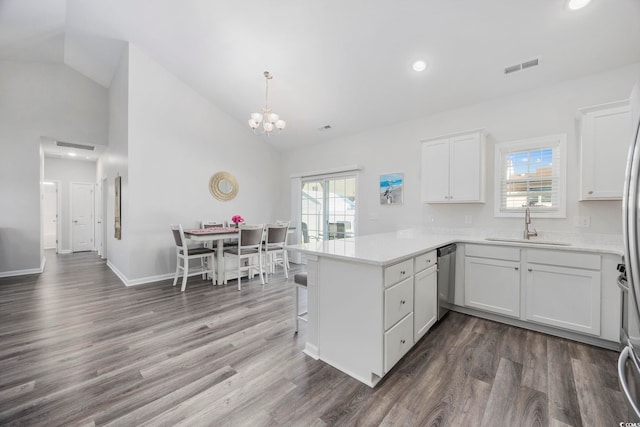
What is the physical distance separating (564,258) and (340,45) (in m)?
3.24

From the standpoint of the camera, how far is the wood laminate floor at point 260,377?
1.55m

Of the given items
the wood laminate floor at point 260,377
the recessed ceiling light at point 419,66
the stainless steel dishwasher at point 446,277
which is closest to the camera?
the wood laminate floor at point 260,377

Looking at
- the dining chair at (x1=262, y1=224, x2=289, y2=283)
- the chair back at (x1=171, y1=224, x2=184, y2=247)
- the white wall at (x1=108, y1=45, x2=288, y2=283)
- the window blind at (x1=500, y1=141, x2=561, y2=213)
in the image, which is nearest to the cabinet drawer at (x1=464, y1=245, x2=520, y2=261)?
the window blind at (x1=500, y1=141, x2=561, y2=213)

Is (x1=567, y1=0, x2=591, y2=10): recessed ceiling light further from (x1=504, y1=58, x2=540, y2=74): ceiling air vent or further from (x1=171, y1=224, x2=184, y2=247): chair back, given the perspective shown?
(x1=171, y1=224, x2=184, y2=247): chair back

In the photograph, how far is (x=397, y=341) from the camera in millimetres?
1931

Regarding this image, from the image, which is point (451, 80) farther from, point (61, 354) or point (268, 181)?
point (61, 354)

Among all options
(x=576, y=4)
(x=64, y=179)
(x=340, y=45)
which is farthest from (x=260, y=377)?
(x=64, y=179)

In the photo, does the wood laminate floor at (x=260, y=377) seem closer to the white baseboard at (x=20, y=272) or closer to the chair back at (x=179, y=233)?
the chair back at (x=179, y=233)

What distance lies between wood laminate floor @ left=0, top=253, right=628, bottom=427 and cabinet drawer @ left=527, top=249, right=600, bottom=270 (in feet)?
2.36

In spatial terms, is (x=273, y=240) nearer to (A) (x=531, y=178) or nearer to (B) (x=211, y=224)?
(B) (x=211, y=224)

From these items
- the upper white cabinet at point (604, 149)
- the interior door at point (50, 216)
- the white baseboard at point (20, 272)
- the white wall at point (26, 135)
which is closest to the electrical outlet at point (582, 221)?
the upper white cabinet at point (604, 149)

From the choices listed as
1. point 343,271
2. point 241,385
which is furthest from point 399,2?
point 241,385

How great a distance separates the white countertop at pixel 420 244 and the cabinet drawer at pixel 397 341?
511mm

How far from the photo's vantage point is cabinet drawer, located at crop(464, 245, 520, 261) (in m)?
2.69
